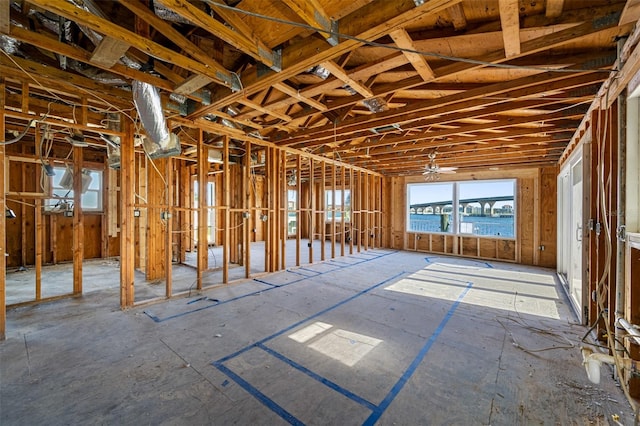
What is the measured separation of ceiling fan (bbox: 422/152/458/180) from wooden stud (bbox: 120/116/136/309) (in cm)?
559

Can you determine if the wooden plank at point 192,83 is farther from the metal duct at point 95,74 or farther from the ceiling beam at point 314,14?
the ceiling beam at point 314,14

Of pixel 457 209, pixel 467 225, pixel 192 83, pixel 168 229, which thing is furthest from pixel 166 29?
pixel 467 225

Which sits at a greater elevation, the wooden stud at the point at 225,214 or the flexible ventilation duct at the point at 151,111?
the flexible ventilation duct at the point at 151,111

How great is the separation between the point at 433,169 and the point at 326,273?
11.1ft

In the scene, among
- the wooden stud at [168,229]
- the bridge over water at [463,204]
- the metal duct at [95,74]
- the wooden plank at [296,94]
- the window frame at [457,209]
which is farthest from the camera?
the bridge over water at [463,204]

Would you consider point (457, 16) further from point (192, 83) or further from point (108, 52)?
point (108, 52)

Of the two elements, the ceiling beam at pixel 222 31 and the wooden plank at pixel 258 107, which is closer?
the ceiling beam at pixel 222 31

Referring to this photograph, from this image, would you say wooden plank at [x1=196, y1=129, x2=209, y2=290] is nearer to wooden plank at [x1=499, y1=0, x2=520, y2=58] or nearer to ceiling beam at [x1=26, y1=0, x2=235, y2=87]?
ceiling beam at [x1=26, y1=0, x2=235, y2=87]

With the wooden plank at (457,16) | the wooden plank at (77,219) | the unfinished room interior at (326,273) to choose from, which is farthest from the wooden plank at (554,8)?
the wooden plank at (77,219)

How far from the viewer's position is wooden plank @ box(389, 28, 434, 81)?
2166mm

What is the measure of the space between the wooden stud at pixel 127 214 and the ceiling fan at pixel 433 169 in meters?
5.59

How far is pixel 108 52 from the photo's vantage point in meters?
2.37

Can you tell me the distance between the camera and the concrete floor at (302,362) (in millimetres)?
1801

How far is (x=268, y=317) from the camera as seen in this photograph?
3.32m
